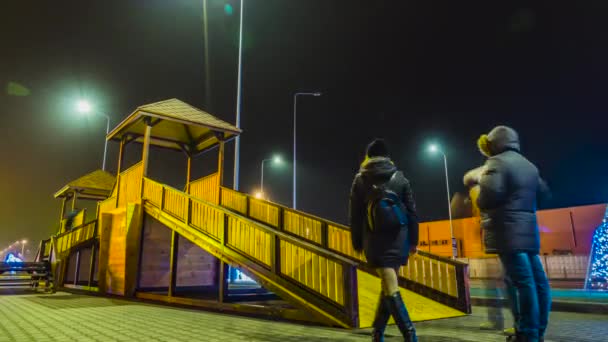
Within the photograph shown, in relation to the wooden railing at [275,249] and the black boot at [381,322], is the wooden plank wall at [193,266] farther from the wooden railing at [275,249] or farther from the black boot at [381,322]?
the black boot at [381,322]

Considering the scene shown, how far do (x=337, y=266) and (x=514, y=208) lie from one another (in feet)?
9.17

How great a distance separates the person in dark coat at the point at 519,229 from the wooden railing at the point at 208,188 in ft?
32.9

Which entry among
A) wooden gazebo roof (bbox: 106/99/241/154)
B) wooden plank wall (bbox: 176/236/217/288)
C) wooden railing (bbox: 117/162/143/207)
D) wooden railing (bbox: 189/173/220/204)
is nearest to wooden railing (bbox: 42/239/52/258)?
wooden gazebo roof (bbox: 106/99/241/154)

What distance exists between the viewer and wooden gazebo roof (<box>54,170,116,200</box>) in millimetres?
20375

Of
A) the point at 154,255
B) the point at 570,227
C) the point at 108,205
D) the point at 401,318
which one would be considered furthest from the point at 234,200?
the point at 570,227

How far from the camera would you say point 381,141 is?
3.82 meters

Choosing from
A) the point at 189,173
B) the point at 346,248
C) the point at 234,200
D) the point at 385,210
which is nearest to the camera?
the point at 385,210

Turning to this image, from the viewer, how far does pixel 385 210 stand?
3.34m

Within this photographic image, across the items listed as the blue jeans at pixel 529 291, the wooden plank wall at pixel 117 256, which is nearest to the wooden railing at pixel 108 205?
the wooden plank wall at pixel 117 256

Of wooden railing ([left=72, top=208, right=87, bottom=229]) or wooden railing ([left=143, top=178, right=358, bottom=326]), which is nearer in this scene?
wooden railing ([left=143, top=178, right=358, bottom=326])

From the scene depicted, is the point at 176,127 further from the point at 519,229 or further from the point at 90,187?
the point at 519,229

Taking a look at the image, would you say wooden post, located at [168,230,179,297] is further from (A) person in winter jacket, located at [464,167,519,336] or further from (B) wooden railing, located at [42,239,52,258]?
(B) wooden railing, located at [42,239,52,258]

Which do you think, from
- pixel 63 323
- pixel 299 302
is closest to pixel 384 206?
pixel 299 302

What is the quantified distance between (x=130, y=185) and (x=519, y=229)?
11.4 metres
